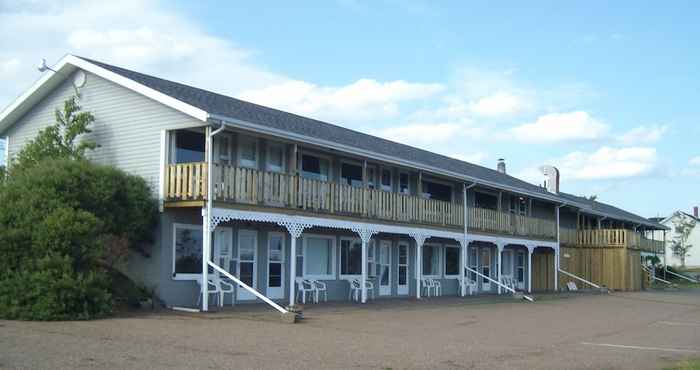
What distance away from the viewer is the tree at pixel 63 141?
19.9 meters

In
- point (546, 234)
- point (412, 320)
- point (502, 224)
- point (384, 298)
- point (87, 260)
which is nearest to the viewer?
point (87, 260)

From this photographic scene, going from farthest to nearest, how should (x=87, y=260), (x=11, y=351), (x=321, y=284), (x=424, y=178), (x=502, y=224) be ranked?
(x=502, y=224), (x=424, y=178), (x=321, y=284), (x=87, y=260), (x=11, y=351)

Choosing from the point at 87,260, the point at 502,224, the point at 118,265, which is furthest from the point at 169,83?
the point at 502,224

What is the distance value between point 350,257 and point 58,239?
11.4m

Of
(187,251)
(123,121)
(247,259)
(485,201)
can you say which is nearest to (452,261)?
(485,201)

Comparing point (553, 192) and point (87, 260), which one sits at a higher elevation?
point (553, 192)

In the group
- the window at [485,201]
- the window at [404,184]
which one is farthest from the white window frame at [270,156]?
the window at [485,201]

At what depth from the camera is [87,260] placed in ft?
53.2

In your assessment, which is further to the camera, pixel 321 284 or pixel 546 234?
pixel 546 234

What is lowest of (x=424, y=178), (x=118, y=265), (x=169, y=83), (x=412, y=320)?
(x=412, y=320)

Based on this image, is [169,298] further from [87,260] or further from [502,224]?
[502,224]

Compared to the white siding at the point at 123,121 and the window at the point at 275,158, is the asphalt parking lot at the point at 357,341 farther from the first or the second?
the white siding at the point at 123,121

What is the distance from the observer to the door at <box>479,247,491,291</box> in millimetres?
33800

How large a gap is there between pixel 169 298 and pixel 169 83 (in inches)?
250
